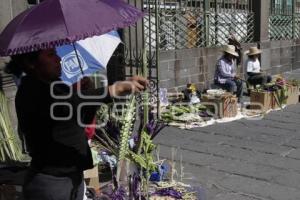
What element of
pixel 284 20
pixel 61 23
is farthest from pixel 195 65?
pixel 61 23

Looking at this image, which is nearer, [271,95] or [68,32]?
[68,32]

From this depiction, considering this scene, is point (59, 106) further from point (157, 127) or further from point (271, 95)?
point (271, 95)

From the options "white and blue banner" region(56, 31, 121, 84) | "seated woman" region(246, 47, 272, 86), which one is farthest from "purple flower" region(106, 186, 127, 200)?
"seated woman" region(246, 47, 272, 86)

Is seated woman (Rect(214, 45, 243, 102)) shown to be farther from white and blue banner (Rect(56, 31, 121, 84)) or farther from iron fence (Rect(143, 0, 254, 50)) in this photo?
white and blue banner (Rect(56, 31, 121, 84))

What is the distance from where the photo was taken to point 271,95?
887cm

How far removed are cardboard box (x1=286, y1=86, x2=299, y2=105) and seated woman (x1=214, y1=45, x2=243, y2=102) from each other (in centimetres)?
90

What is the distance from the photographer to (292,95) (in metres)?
9.39

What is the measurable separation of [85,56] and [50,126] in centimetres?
201

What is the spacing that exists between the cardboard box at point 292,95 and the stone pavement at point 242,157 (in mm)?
993

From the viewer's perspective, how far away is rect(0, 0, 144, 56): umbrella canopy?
2.57 m

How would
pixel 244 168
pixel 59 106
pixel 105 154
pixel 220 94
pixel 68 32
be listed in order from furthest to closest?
pixel 220 94
pixel 244 168
pixel 105 154
pixel 68 32
pixel 59 106

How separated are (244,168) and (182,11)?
5.17 metres

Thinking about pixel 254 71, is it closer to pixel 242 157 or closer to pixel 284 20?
pixel 284 20

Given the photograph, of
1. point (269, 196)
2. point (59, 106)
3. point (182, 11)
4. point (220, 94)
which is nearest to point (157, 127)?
point (269, 196)
